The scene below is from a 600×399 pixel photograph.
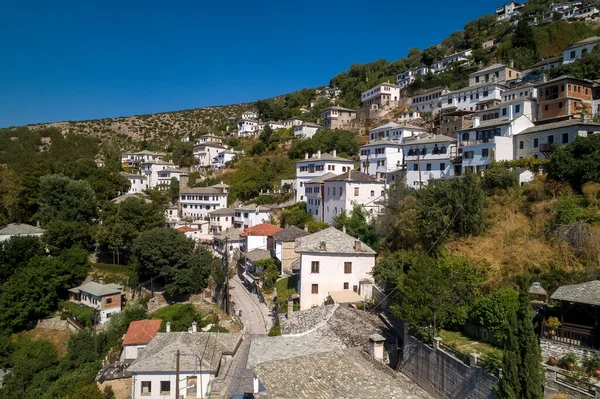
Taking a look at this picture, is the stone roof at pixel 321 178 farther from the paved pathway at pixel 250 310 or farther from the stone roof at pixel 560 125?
the stone roof at pixel 560 125

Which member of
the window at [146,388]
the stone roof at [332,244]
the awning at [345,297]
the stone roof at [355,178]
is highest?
the stone roof at [355,178]

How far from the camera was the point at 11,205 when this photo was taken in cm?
4894

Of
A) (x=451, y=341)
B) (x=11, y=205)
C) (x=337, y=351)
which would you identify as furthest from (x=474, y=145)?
(x=11, y=205)

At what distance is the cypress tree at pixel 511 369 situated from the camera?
386 inches

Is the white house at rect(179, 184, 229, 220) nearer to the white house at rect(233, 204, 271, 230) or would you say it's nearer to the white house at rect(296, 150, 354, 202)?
the white house at rect(233, 204, 271, 230)

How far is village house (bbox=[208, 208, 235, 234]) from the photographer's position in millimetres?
52906

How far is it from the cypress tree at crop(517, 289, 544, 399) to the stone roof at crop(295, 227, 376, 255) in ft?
52.9

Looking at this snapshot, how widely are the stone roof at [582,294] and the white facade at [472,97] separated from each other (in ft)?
145

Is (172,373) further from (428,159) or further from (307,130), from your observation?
(307,130)

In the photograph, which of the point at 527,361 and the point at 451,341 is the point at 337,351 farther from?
the point at 527,361

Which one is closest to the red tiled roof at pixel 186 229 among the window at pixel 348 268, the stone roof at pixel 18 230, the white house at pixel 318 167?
the white house at pixel 318 167

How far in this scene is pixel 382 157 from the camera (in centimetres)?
4331

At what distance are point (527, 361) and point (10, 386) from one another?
108 feet

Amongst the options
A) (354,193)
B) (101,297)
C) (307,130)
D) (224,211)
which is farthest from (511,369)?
(307,130)
